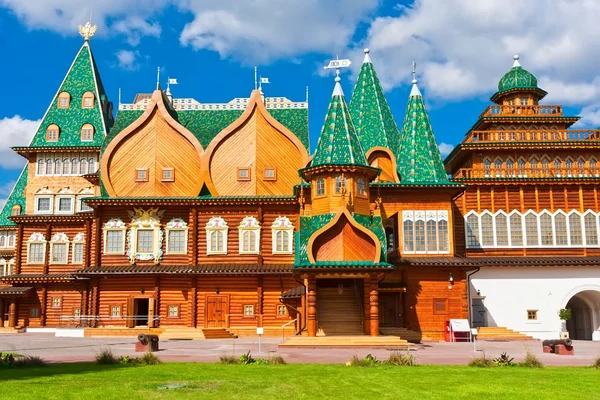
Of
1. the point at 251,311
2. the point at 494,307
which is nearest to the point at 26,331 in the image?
the point at 251,311

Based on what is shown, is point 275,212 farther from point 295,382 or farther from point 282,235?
point 295,382

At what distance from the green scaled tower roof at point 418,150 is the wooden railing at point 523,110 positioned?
6.96 meters

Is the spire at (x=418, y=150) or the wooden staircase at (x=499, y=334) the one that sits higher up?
the spire at (x=418, y=150)

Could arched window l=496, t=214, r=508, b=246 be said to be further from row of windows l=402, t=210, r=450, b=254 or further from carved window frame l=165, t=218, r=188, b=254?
carved window frame l=165, t=218, r=188, b=254

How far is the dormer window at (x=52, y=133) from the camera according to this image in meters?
43.1

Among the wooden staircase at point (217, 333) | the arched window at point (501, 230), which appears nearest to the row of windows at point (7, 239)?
the wooden staircase at point (217, 333)

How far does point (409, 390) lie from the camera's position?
12.8 m

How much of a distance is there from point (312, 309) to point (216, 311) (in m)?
10.5

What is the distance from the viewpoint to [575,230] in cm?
3681

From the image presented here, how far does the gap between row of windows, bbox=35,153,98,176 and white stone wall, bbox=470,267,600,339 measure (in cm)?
2543

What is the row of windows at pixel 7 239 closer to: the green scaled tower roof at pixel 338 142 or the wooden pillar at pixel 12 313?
the wooden pillar at pixel 12 313

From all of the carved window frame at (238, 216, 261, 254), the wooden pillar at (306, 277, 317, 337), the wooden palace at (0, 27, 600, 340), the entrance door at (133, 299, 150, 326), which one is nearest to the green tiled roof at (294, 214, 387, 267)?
the wooden palace at (0, 27, 600, 340)

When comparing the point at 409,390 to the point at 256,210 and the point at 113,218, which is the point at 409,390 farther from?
the point at 113,218

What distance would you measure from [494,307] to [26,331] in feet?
89.7
